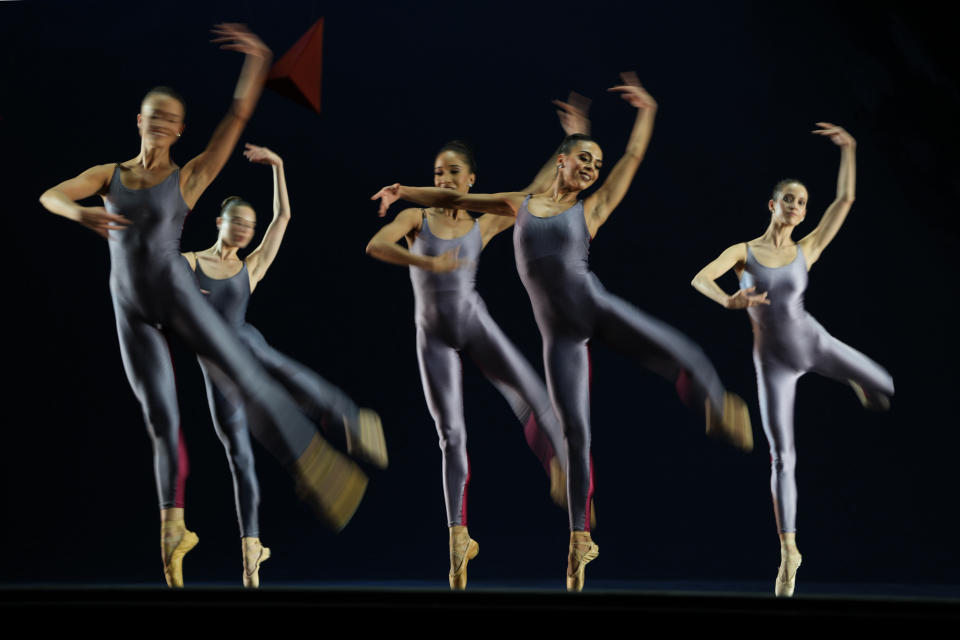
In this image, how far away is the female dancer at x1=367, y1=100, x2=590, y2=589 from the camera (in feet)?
13.7

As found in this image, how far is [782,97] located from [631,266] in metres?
1.08

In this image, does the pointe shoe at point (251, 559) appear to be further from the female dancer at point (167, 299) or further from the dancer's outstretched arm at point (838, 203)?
the dancer's outstretched arm at point (838, 203)

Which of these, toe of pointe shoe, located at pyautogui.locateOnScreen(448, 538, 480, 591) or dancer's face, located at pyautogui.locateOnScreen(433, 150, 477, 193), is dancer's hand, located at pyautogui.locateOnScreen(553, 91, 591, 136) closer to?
dancer's face, located at pyautogui.locateOnScreen(433, 150, 477, 193)

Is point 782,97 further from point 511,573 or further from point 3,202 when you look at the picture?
point 3,202

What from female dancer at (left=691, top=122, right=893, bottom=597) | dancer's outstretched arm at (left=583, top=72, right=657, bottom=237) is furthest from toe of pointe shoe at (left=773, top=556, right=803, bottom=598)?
dancer's outstretched arm at (left=583, top=72, right=657, bottom=237)

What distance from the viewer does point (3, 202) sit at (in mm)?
5020

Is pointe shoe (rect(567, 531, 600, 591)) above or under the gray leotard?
under

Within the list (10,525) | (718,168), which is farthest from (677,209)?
(10,525)

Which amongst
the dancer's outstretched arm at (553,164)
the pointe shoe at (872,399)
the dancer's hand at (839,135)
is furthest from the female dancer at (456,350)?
the dancer's hand at (839,135)

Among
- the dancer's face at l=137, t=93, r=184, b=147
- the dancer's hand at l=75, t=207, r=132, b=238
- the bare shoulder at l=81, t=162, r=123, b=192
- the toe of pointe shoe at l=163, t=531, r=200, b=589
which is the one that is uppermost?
the dancer's face at l=137, t=93, r=184, b=147

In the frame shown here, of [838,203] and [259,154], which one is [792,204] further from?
[259,154]

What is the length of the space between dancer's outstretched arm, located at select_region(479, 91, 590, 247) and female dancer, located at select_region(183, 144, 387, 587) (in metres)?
0.87

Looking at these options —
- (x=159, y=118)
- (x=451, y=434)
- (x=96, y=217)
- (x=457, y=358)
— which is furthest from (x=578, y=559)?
(x=159, y=118)

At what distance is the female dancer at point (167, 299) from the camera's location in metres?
3.92
